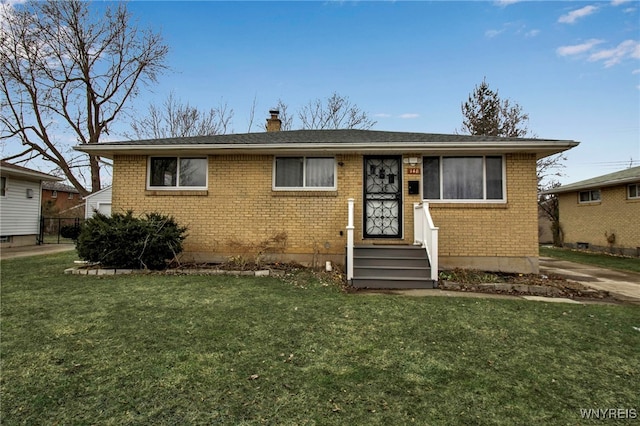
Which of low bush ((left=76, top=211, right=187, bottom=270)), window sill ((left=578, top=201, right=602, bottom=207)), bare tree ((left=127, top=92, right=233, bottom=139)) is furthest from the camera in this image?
bare tree ((left=127, top=92, right=233, bottom=139))

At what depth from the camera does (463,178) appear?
7762mm

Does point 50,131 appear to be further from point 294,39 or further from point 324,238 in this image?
point 324,238

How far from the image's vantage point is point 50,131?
19219mm

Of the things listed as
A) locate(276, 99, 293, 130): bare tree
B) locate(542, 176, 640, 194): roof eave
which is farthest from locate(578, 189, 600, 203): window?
locate(276, 99, 293, 130): bare tree

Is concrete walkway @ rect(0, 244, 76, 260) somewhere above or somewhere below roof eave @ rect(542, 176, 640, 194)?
below

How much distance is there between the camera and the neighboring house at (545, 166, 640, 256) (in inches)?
497

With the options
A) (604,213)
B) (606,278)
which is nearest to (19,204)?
(606,278)

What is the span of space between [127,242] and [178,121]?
19708 mm

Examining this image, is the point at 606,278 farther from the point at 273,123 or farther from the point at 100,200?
the point at 100,200

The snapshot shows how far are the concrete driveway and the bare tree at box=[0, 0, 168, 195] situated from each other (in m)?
23.5

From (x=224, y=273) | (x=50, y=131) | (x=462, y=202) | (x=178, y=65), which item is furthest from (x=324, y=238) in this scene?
(x=50, y=131)

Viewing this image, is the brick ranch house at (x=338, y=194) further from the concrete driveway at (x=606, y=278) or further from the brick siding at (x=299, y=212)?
the concrete driveway at (x=606, y=278)

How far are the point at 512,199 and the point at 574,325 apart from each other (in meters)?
4.00

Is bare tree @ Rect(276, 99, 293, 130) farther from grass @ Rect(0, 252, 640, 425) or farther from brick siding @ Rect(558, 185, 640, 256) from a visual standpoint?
grass @ Rect(0, 252, 640, 425)
